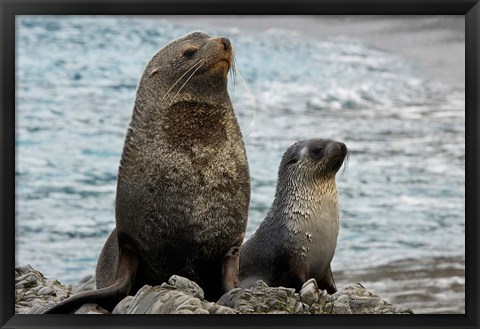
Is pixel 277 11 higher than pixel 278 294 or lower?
higher

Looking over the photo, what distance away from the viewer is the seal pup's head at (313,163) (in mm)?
7512

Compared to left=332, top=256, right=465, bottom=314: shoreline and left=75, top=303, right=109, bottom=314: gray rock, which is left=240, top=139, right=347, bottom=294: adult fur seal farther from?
left=332, top=256, right=465, bottom=314: shoreline

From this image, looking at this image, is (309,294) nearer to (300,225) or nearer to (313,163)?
(300,225)

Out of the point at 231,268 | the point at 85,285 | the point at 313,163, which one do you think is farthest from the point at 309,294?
the point at 85,285

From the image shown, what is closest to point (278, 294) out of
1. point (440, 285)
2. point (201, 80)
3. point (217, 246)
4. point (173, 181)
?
point (217, 246)

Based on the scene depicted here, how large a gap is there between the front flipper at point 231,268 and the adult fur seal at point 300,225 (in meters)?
0.28

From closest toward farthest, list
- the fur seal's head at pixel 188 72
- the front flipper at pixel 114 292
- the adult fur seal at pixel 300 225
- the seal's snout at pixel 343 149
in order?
the front flipper at pixel 114 292 → the fur seal's head at pixel 188 72 → the adult fur seal at pixel 300 225 → the seal's snout at pixel 343 149

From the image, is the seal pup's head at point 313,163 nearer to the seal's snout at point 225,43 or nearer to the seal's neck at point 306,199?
the seal's neck at point 306,199

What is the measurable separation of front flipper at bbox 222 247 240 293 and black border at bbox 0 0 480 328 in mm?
648

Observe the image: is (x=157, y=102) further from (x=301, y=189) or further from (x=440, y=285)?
(x=440, y=285)

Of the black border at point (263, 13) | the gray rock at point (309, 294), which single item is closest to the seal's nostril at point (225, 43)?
the black border at point (263, 13)

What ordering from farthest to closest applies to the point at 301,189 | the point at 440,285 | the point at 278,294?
the point at 440,285, the point at 301,189, the point at 278,294
